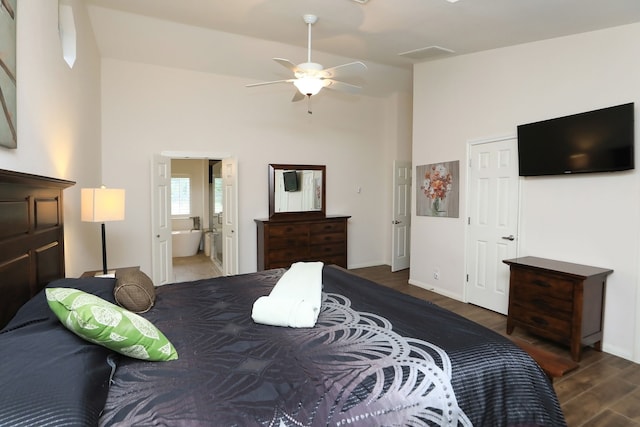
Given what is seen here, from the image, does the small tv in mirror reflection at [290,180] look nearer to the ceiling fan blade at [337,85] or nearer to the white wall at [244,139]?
the white wall at [244,139]

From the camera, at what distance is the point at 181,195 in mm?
8398

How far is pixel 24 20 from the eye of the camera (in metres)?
1.86

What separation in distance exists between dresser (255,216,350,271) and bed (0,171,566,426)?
318 cm

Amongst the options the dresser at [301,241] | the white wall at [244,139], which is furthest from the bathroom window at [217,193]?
the dresser at [301,241]

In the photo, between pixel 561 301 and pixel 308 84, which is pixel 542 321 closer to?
pixel 561 301

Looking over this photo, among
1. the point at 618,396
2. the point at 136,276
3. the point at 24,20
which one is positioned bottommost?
the point at 618,396

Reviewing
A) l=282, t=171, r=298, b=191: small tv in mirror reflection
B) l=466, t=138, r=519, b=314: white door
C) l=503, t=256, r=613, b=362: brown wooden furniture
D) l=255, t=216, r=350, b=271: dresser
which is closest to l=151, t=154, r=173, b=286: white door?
l=255, t=216, r=350, b=271: dresser

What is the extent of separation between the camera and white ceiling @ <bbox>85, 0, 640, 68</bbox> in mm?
2975

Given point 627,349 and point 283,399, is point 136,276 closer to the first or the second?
point 283,399

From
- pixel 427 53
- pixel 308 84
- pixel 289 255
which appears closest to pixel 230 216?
pixel 289 255

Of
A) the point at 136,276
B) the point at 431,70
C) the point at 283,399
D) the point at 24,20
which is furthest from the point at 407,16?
the point at 283,399

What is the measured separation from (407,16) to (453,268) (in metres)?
3.08

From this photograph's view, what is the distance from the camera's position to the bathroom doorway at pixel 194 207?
297 inches

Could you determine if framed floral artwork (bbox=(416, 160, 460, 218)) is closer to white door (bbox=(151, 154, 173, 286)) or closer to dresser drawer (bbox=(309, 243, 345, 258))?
dresser drawer (bbox=(309, 243, 345, 258))
